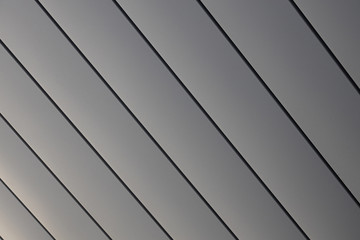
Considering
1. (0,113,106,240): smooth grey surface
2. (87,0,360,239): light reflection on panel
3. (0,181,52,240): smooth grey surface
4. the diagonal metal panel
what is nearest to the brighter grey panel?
(87,0,360,239): light reflection on panel

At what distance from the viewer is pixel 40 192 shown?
6.35ft

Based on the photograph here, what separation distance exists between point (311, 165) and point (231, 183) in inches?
10.6

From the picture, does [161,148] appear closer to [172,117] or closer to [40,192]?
[172,117]

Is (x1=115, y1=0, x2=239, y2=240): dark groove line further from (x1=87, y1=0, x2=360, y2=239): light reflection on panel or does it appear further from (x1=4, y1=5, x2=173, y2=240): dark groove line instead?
(x1=4, y1=5, x2=173, y2=240): dark groove line

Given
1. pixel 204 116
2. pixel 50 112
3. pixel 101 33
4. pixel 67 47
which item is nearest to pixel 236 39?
pixel 204 116

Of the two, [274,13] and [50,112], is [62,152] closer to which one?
[50,112]

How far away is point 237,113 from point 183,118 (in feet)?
0.58

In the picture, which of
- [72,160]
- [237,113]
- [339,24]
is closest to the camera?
[339,24]

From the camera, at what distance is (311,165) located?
5.91 ft

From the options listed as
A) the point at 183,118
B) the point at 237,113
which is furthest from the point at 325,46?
the point at 183,118

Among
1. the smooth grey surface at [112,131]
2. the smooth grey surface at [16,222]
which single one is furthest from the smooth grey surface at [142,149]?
the smooth grey surface at [16,222]

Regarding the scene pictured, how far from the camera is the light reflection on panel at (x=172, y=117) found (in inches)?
69.3

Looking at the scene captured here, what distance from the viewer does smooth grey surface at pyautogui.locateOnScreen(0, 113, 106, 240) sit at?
75.1 inches

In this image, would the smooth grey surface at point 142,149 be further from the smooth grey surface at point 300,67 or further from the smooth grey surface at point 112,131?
the smooth grey surface at point 300,67
